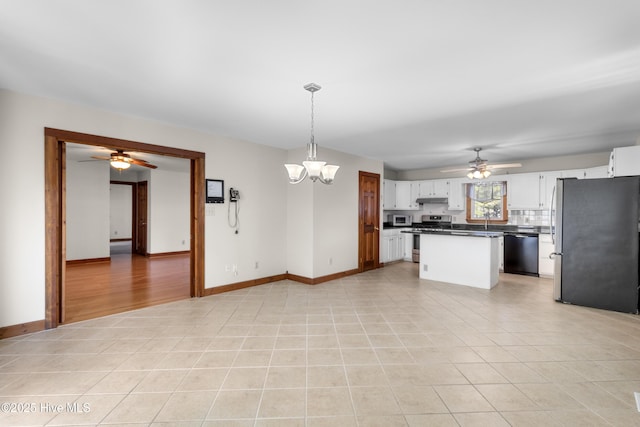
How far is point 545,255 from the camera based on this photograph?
5820 mm

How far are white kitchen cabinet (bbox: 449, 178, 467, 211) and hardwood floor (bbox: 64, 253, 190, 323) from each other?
20.1ft

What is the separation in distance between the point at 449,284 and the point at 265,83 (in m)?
4.44

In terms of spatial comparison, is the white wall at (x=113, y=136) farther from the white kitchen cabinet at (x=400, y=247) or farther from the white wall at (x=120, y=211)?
the white wall at (x=120, y=211)

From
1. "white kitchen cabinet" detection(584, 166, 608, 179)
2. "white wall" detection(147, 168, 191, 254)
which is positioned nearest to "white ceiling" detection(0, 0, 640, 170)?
"white kitchen cabinet" detection(584, 166, 608, 179)

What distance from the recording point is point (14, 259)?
117 inches

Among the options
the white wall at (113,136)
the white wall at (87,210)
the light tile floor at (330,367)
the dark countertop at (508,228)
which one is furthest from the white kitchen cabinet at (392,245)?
the white wall at (87,210)

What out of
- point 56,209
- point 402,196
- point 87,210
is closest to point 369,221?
point 402,196

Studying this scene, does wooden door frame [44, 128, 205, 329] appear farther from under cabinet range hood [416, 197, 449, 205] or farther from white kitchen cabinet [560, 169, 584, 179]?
white kitchen cabinet [560, 169, 584, 179]

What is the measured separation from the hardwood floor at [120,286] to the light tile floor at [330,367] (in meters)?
0.42

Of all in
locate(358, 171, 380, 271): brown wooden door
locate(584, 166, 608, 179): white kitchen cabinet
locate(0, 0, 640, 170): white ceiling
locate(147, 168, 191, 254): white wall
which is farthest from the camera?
locate(147, 168, 191, 254): white wall

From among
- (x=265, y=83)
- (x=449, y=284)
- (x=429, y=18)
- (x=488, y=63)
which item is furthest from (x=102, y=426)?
(x=449, y=284)

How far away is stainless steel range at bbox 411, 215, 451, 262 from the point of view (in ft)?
24.2

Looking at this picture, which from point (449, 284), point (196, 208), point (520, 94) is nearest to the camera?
point (520, 94)

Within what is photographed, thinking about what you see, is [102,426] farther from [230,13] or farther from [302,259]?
[302,259]
